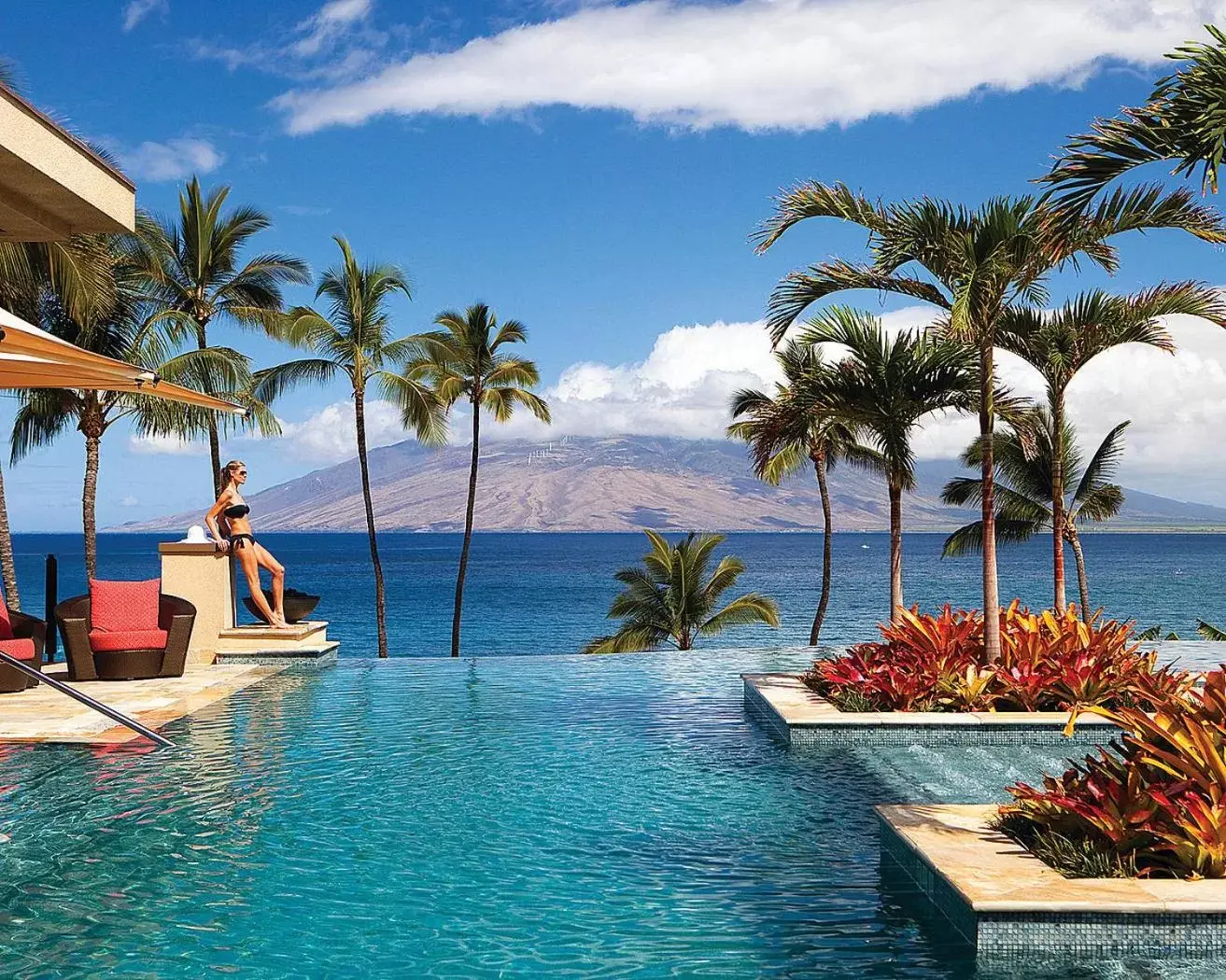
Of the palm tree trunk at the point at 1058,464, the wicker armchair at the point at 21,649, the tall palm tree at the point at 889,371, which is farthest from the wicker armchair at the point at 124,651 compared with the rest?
the palm tree trunk at the point at 1058,464

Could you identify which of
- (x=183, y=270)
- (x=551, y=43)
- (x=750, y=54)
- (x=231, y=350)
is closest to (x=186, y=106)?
(x=183, y=270)

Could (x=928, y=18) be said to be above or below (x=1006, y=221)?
above

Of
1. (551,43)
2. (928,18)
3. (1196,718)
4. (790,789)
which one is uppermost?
(551,43)

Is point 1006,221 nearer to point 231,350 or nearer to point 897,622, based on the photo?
point 897,622

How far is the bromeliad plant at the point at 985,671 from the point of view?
8.83 metres

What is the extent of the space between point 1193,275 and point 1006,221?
3.03 meters

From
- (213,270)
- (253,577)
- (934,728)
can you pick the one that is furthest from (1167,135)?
(213,270)


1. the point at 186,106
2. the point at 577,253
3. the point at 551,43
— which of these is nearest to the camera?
the point at 551,43

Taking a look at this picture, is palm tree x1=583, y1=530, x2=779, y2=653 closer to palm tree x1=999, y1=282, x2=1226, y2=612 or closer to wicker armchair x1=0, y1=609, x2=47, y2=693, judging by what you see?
palm tree x1=999, y1=282, x2=1226, y2=612

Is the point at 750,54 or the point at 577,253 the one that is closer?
the point at 750,54

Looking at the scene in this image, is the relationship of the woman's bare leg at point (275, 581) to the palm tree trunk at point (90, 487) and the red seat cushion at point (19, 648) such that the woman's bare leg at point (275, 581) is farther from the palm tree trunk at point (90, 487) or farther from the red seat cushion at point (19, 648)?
the palm tree trunk at point (90, 487)

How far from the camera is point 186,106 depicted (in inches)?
1209

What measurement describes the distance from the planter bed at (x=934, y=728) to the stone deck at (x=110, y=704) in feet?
15.3

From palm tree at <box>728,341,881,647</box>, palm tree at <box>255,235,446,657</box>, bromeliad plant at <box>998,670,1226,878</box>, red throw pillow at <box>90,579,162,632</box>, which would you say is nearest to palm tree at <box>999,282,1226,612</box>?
palm tree at <box>728,341,881,647</box>
